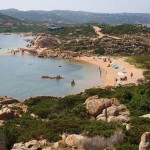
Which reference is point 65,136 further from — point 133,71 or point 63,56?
point 63,56

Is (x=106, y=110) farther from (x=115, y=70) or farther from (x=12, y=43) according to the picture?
(x=12, y=43)

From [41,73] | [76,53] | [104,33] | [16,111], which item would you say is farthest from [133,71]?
[104,33]

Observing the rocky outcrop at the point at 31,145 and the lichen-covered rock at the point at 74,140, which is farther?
the rocky outcrop at the point at 31,145

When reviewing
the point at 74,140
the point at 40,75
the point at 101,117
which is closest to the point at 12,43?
the point at 40,75

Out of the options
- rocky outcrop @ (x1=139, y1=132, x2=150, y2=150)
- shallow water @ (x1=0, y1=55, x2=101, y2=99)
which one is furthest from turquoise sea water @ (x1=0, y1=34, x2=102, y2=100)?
rocky outcrop @ (x1=139, y1=132, x2=150, y2=150)

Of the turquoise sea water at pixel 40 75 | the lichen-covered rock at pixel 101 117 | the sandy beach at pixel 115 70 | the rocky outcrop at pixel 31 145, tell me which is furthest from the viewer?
the sandy beach at pixel 115 70

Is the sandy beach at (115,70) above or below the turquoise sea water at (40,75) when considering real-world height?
above

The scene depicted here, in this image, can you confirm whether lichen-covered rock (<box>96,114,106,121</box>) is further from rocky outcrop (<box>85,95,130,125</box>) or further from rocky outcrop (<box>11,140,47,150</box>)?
rocky outcrop (<box>11,140,47,150</box>)

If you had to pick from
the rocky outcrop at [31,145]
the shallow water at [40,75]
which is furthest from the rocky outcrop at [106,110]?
the shallow water at [40,75]

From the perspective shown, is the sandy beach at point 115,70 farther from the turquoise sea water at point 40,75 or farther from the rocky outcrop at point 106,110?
the rocky outcrop at point 106,110
